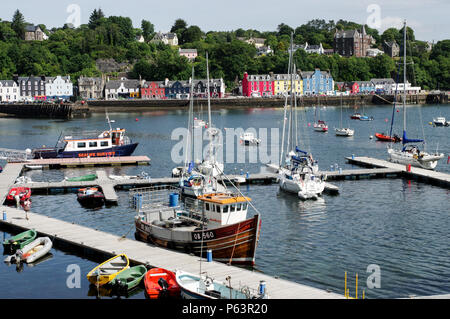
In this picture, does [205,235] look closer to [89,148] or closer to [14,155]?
[89,148]

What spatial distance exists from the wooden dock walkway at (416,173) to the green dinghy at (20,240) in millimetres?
30385

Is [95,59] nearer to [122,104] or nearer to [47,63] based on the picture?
[47,63]

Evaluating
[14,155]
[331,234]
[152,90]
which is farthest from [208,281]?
[152,90]

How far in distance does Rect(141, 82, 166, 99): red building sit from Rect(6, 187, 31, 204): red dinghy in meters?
130

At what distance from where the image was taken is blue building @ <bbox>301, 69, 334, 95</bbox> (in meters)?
178

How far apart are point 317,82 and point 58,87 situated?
240ft

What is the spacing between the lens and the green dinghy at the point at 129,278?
2508 cm

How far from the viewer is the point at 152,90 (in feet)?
567

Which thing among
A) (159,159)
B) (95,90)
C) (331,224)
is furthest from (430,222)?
(95,90)

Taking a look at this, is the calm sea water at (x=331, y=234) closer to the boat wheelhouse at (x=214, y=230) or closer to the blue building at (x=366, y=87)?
the boat wheelhouse at (x=214, y=230)

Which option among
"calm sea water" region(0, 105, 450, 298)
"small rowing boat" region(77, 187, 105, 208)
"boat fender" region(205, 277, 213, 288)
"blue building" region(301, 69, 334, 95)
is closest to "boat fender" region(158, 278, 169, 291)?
"calm sea water" region(0, 105, 450, 298)

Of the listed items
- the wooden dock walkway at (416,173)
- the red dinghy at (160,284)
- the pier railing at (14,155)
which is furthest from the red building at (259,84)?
the red dinghy at (160,284)

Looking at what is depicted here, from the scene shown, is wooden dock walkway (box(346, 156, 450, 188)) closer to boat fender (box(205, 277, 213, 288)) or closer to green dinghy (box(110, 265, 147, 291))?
green dinghy (box(110, 265, 147, 291))

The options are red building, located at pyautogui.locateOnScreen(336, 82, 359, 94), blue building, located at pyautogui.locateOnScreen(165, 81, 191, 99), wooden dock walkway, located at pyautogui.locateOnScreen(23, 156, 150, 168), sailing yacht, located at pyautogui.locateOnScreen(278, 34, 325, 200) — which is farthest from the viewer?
red building, located at pyautogui.locateOnScreen(336, 82, 359, 94)
